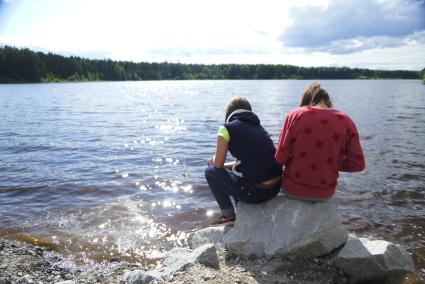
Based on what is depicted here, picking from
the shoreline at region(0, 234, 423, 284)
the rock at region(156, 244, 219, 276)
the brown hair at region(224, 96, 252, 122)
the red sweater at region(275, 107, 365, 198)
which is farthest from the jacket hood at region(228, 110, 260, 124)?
the shoreline at region(0, 234, 423, 284)

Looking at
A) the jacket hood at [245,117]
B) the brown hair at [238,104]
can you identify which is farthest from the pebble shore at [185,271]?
the brown hair at [238,104]

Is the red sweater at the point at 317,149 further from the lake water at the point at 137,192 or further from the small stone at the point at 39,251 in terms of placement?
the small stone at the point at 39,251

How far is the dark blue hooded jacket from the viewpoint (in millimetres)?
6520

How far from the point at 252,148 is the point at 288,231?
1.44 m

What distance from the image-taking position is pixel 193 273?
5812mm

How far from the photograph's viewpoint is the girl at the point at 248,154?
6535mm

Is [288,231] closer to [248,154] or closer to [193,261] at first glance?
[248,154]

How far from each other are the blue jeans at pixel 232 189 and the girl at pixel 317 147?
21.1 inches

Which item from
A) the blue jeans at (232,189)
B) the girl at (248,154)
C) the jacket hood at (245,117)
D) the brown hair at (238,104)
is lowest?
the blue jeans at (232,189)

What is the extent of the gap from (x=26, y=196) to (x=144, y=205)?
3.72 meters

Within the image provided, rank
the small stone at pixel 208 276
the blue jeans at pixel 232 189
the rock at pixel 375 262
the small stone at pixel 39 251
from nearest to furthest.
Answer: the small stone at pixel 208 276, the rock at pixel 375 262, the blue jeans at pixel 232 189, the small stone at pixel 39 251

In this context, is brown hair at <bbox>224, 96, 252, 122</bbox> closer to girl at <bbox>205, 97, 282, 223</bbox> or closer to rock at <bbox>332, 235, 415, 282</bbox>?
girl at <bbox>205, 97, 282, 223</bbox>

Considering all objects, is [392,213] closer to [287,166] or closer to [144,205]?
[287,166]

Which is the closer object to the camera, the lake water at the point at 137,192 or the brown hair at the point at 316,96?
the brown hair at the point at 316,96
